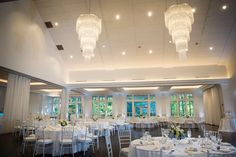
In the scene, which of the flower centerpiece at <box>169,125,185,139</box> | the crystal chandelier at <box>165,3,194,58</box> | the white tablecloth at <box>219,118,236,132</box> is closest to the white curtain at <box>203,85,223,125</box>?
the white tablecloth at <box>219,118,236,132</box>

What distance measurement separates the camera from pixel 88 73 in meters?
12.1

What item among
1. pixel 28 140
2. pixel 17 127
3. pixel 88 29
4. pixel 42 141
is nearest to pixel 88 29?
pixel 88 29

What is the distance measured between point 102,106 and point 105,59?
7.58 m

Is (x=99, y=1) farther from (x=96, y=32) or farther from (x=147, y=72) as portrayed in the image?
(x=147, y=72)

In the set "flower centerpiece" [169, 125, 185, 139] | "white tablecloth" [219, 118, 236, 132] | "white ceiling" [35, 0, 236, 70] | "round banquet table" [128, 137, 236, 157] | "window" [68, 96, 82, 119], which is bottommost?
"white tablecloth" [219, 118, 236, 132]

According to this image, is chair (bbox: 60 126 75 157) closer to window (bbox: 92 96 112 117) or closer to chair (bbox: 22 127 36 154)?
chair (bbox: 22 127 36 154)

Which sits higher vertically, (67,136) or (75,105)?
(75,105)

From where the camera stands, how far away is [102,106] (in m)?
17.5

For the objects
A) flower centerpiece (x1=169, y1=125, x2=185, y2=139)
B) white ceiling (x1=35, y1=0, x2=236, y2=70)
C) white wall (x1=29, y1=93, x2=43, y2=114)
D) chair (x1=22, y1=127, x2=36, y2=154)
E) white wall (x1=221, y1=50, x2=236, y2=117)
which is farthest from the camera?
white wall (x1=29, y1=93, x2=43, y2=114)

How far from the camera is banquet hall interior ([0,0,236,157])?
5336 mm

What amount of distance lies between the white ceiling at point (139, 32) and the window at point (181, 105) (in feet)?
19.9

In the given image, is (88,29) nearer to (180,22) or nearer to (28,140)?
(180,22)

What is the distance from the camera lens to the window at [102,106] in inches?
678

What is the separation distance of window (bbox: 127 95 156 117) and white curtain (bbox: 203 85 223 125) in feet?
15.5
